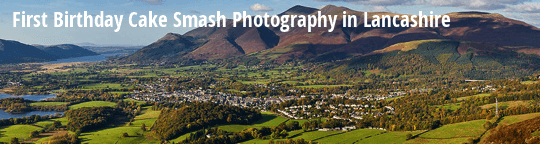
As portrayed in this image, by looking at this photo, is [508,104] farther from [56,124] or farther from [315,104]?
[56,124]

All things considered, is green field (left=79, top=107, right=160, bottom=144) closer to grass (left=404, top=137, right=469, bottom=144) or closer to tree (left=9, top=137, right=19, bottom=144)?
tree (left=9, top=137, right=19, bottom=144)

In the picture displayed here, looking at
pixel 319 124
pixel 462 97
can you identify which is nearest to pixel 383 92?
pixel 462 97

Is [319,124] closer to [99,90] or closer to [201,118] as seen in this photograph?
[201,118]

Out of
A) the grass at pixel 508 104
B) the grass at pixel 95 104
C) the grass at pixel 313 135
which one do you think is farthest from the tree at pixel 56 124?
the grass at pixel 508 104

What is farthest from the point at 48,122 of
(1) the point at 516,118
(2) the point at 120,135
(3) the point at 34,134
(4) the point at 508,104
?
(4) the point at 508,104

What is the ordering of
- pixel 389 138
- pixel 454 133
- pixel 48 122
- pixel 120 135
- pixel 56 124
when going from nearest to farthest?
pixel 454 133, pixel 389 138, pixel 120 135, pixel 56 124, pixel 48 122

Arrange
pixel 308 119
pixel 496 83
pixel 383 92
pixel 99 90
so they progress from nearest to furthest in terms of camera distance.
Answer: pixel 308 119, pixel 496 83, pixel 383 92, pixel 99 90
